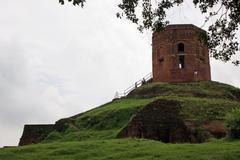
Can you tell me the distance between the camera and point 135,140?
72.8 feet

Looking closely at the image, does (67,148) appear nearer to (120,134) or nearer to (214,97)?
(120,134)

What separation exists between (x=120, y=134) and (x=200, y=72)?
1622 centimetres

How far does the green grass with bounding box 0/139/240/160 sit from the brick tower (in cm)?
2078

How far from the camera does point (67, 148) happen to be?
20.5 meters

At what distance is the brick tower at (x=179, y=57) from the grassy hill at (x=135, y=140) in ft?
6.37

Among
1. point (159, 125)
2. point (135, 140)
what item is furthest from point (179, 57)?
point (135, 140)

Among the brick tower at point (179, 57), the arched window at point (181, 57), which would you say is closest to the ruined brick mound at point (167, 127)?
the brick tower at point (179, 57)

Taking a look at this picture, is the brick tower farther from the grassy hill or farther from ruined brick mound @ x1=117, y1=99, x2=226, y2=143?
ruined brick mound @ x1=117, y1=99, x2=226, y2=143

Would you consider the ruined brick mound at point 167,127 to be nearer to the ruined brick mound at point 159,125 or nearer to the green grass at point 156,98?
the ruined brick mound at point 159,125

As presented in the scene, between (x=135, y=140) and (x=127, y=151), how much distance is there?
11.3ft

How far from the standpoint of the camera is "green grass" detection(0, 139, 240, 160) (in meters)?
17.0

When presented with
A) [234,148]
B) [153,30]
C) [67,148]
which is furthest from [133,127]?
[153,30]

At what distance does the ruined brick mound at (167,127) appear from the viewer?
84.1 ft

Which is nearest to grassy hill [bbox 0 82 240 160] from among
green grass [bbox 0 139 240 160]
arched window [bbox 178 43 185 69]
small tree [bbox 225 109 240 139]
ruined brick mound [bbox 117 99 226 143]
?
green grass [bbox 0 139 240 160]
